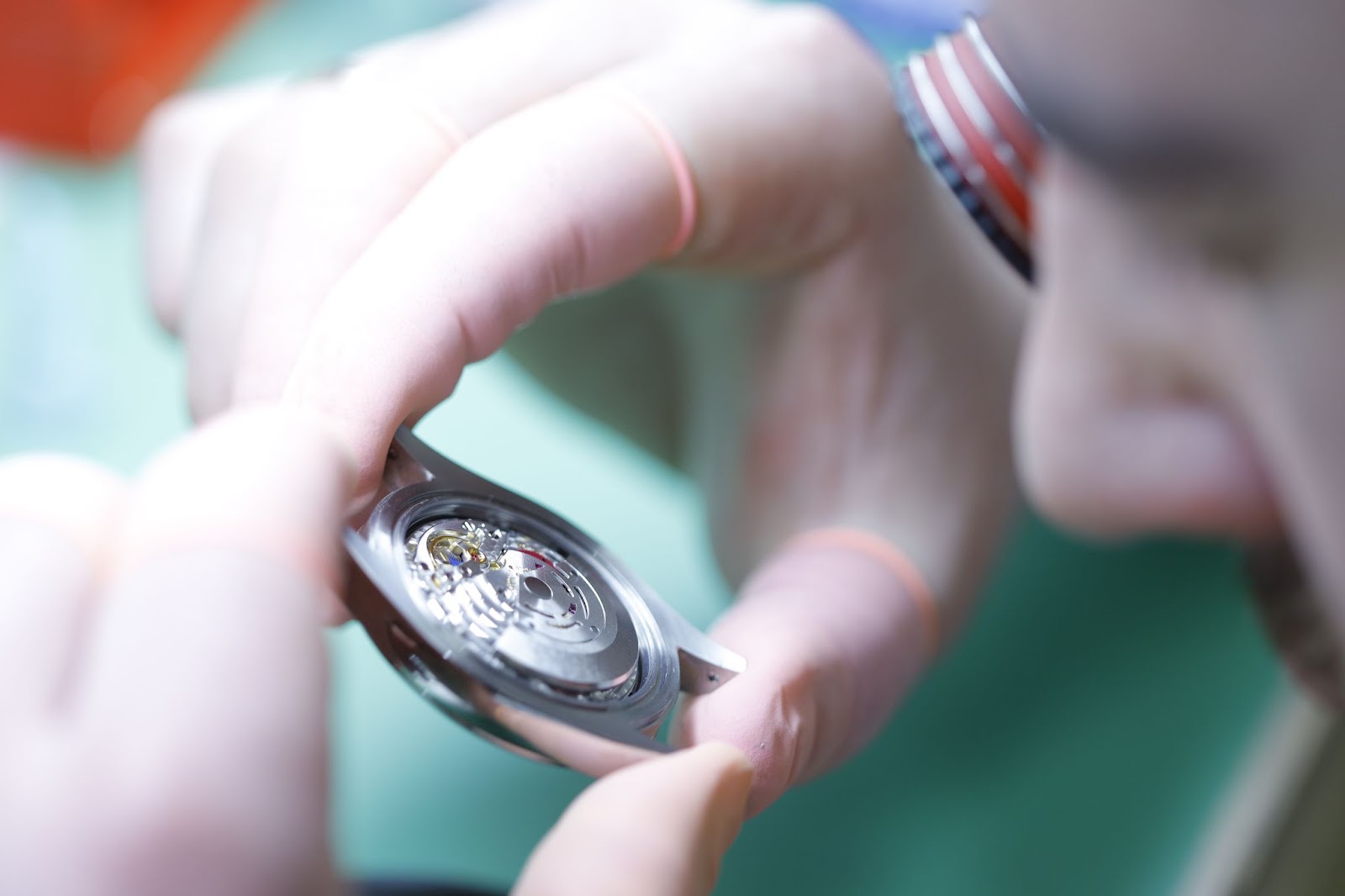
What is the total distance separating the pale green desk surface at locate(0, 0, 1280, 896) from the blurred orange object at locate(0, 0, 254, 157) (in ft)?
1.99

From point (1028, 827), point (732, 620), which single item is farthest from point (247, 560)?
point (1028, 827)

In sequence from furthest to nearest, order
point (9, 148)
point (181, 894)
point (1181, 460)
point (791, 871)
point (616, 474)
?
point (9, 148)
point (616, 474)
point (791, 871)
point (1181, 460)
point (181, 894)

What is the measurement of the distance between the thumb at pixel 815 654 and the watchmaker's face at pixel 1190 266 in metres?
0.10

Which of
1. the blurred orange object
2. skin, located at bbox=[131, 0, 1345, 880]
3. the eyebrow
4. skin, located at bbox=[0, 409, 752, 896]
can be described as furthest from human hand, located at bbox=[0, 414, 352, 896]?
the blurred orange object

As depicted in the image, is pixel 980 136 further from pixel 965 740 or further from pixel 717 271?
pixel 965 740

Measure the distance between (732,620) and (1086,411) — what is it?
162mm

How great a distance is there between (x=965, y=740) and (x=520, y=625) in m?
0.39

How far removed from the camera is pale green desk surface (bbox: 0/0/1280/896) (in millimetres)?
Result: 550

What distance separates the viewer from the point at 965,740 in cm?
65

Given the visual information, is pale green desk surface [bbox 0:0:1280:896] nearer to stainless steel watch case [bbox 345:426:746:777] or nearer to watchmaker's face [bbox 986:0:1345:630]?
stainless steel watch case [bbox 345:426:746:777]

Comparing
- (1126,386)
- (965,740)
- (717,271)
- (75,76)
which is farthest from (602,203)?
(75,76)

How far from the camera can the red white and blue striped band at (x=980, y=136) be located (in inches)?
18.3

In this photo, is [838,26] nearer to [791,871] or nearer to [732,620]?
[732,620]

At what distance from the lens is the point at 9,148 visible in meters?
1.05
